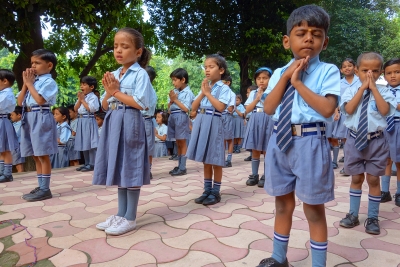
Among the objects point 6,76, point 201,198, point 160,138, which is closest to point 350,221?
point 201,198

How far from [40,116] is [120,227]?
1.86 m

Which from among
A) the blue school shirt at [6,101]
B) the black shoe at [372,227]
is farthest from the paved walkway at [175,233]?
the blue school shirt at [6,101]

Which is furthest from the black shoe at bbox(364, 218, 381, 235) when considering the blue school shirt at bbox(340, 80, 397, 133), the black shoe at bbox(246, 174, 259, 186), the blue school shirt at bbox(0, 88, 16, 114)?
the blue school shirt at bbox(0, 88, 16, 114)

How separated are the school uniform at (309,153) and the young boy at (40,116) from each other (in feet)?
8.84

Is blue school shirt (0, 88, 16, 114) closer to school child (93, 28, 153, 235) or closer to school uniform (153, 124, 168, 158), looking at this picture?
school child (93, 28, 153, 235)

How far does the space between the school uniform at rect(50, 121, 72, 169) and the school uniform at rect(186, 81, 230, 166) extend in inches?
152

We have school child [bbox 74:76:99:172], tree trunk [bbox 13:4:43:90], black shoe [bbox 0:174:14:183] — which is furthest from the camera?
school child [bbox 74:76:99:172]

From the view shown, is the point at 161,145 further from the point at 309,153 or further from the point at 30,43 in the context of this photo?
the point at 309,153

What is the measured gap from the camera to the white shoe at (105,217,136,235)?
2459mm

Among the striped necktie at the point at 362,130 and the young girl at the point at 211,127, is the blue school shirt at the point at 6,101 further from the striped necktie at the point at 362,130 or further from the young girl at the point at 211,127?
the striped necktie at the point at 362,130

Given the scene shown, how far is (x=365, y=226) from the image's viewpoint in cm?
270

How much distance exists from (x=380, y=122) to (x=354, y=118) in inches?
7.8

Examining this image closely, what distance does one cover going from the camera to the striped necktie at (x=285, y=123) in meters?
1.78

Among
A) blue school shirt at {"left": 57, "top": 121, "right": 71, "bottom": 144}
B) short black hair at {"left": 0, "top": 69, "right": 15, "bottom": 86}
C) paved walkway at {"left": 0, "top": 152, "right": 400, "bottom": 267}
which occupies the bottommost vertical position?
paved walkway at {"left": 0, "top": 152, "right": 400, "bottom": 267}
